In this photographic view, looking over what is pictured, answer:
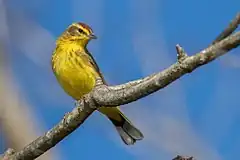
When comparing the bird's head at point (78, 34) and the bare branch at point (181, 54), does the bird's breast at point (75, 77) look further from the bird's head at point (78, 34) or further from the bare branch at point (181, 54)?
the bare branch at point (181, 54)

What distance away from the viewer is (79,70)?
7.01 m

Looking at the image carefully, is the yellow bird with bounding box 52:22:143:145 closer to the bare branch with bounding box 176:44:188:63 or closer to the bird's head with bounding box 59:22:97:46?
the bird's head with bounding box 59:22:97:46

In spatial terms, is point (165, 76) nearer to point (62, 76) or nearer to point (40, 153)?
point (40, 153)

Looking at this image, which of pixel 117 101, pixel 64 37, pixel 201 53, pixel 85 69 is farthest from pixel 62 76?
pixel 201 53

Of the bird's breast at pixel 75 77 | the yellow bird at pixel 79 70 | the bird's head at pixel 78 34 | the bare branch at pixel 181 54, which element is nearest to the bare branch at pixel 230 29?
the bare branch at pixel 181 54

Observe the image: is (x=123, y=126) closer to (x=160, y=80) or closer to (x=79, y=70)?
(x=79, y=70)

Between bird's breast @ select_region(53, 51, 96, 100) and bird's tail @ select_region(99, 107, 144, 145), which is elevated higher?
bird's breast @ select_region(53, 51, 96, 100)

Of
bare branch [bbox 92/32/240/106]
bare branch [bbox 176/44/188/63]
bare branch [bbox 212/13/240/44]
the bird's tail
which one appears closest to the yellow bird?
the bird's tail

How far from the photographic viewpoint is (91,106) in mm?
4105

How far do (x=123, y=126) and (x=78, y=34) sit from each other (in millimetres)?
1639

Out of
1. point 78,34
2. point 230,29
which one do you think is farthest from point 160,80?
point 78,34

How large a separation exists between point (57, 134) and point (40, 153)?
7.4 inches

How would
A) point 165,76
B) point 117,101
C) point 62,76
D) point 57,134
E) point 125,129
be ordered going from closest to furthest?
point 165,76, point 117,101, point 57,134, point 125,129, point 62,76

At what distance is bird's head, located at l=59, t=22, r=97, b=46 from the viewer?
756cm
